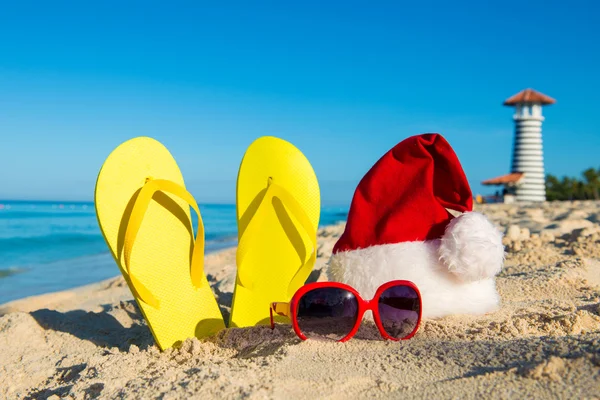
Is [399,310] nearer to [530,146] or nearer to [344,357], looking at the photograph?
[344,357]

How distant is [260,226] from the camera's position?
2379 millimetres

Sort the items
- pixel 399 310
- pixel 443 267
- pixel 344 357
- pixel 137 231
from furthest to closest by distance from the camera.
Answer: pixel 137 231, pixel 443 267, pixel 399 310, pixel 344 357

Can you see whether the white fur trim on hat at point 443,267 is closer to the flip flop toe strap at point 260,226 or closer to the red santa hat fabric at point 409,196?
the red santa hat fabric at point 409,196

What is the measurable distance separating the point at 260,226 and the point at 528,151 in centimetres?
1938

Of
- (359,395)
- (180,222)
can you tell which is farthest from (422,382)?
(180,222)

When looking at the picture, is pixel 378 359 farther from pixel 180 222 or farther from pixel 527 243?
pixel 527 243

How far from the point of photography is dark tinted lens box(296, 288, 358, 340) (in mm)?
1591

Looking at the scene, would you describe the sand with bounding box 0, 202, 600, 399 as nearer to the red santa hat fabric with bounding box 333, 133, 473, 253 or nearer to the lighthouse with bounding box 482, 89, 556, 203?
the red santa hat fabric with bounding box 333, 133, 473, 253

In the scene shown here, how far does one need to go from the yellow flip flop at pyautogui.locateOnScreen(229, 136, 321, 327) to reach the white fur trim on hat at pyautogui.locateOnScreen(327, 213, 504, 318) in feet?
1.42

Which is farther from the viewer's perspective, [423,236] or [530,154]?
[530,154]

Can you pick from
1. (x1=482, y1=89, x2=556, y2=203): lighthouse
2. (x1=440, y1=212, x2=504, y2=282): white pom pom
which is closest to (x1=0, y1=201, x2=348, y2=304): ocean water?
(x1=440, y1=212, x2=504, y2=282): white pom pom

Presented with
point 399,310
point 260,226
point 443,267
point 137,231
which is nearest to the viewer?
point 399,310

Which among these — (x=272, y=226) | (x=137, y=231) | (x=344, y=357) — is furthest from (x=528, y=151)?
(x=344, y=357)

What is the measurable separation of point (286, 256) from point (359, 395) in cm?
124
